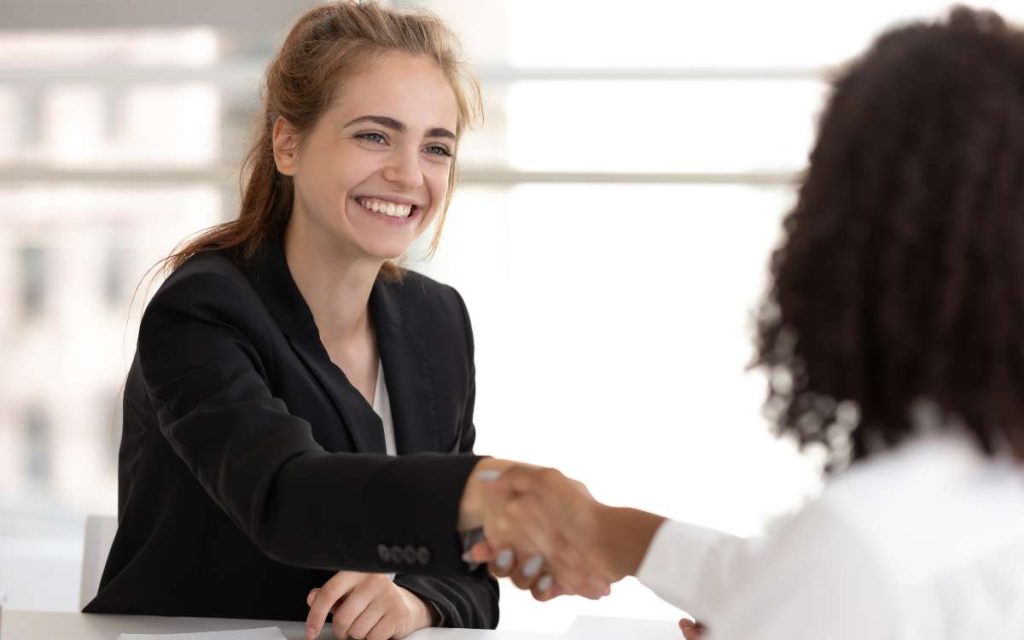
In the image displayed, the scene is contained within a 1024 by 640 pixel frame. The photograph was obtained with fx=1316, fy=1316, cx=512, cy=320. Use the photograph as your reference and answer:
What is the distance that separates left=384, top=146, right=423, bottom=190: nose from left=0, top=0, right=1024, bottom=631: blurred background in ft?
6.63

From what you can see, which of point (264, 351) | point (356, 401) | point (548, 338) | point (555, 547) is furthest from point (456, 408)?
point (548, 338)

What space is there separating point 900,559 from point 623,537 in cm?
70

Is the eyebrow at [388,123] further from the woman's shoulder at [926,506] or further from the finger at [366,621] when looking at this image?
the woman's shoulder at [926,506]

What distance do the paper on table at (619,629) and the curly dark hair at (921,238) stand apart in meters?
0.78

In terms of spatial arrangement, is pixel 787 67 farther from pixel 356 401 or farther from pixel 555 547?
pixel 555 547

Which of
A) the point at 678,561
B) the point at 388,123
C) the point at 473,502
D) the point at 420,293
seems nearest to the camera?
the point at 678,561

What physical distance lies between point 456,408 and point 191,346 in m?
0.56

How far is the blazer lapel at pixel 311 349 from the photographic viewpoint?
2.01 m

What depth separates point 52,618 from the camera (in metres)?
1.83

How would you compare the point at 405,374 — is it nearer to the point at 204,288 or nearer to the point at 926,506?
the point at 204,288

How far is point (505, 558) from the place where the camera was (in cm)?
159

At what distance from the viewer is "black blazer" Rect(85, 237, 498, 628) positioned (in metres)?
1.55

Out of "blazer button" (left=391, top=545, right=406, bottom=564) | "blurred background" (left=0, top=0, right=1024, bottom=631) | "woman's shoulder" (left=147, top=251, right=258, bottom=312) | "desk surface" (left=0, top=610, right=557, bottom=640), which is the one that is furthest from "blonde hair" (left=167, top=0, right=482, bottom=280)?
"blurred background" (left=0, top=0, right=1024, bottom=631)

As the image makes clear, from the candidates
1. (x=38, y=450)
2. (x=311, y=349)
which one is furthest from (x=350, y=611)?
(x=38, y=450)
